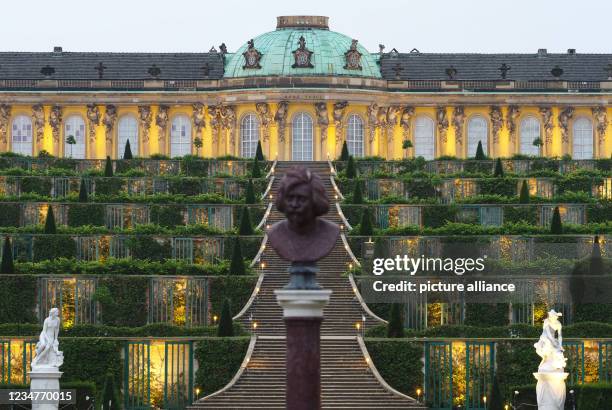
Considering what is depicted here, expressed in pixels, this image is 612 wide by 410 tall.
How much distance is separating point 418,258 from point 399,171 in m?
15.8

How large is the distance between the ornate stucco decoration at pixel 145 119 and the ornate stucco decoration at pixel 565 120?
54.8 feet

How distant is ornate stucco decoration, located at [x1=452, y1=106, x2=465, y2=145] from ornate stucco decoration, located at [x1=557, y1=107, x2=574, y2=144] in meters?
3.97

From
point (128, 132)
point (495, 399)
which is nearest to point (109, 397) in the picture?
point (495, 399)

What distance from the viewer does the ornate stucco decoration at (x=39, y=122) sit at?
301 ft

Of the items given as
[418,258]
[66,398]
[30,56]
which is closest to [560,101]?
[30,56]

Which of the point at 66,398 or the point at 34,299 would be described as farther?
the point at 34,299

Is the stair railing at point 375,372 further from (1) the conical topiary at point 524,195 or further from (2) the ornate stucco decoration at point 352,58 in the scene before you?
(2) the ornate stucco decoration at point 352,58

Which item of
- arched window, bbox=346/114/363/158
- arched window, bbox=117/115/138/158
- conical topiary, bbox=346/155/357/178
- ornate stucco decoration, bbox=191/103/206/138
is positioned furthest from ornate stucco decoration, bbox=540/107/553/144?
conical topiary, bbox=346/155/357/178

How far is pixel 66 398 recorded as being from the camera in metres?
51.6

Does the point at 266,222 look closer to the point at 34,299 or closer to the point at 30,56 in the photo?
the point at 34,299

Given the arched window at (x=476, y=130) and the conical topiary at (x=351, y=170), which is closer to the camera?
the conical topiary at (x=351, y=170)

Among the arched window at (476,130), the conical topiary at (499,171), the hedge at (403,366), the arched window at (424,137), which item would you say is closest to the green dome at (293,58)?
the arched window at (424,137)

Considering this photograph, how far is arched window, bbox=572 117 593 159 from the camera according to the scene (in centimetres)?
9231

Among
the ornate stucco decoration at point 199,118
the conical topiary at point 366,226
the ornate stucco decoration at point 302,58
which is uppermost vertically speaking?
the ornate stucco decoration at point 302,58
